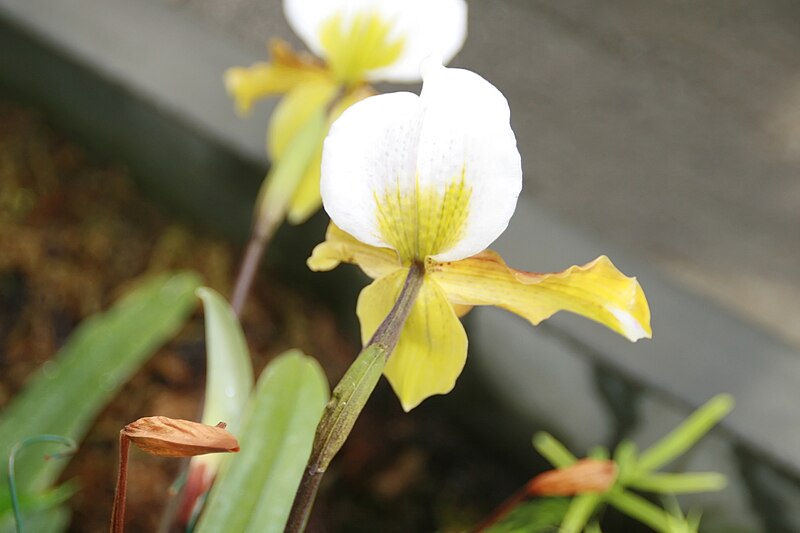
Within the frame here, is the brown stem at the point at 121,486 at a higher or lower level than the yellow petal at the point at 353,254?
lower

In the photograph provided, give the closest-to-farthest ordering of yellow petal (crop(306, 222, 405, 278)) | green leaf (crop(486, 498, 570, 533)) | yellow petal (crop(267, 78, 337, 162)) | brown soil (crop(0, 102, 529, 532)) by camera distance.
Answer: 1. yellow petal (crop(306, 222, 405, 278))
2. yellow petal (crop(267, 78, 337, 162))
3. green leaf (crop(486, 498, 570, 533))
4. brown soil (crop(0, 102, 529, 532))

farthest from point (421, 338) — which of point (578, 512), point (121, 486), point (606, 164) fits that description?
point (606, 164)

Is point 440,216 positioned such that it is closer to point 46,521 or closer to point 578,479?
point 578,479

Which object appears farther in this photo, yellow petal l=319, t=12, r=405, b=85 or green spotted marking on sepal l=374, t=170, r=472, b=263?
yellow petal l=319, t=12, r=405, b=85

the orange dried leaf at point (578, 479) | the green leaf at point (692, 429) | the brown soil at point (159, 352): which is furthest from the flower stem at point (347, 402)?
the brown soil at point (159, 352)

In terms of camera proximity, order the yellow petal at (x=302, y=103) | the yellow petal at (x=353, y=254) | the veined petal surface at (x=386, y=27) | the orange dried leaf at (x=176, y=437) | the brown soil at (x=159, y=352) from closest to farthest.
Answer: the orange dried leaf at (x=176, y=437)
the yellow petal at (x=353, y=254)
the veined petal surface at (x=386, y=27)
the yellow petal at (x=302, y=103)
the brown soil at (x=159, y=352)

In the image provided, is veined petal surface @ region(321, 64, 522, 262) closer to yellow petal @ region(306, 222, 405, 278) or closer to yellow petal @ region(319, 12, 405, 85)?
yellow petal @ region(306, 222, 405, 278)

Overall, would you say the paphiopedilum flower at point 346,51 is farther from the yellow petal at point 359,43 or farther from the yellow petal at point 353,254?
the yellow petal at point 353,254

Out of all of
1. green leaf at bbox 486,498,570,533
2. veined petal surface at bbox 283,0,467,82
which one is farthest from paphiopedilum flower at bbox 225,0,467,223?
green leaf at bbox 486,498,570,533
